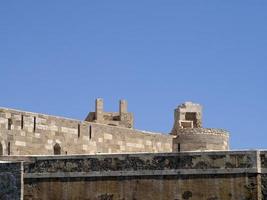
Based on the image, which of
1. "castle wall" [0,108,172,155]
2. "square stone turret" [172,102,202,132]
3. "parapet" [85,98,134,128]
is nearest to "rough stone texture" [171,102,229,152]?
"square stone turret" [172,102,202,132]

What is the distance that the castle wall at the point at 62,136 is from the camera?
112 ft

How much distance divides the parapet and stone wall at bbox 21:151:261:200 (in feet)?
52.4

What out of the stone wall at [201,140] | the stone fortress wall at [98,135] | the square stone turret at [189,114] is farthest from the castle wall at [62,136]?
the square stone turret at [189,114]

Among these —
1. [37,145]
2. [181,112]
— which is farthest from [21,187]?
[181,112]

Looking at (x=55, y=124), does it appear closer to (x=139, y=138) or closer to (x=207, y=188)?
(x=139, y=138)

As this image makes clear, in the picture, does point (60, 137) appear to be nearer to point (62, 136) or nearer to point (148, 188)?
point (62, 136)

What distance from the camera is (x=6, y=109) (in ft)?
111

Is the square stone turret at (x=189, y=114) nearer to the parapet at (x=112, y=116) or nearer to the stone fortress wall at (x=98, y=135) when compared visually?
the stone fortress wall at (x=98, y=135)

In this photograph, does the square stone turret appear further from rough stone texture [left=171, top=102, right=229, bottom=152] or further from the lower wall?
the lower wall

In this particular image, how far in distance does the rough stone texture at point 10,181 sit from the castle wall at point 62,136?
17.8 feet

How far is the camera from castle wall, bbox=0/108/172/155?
34.2 meters

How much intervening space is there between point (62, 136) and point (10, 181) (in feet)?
27.6

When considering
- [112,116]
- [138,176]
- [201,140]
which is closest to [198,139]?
[201,140]

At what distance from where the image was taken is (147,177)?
89.2 ft
